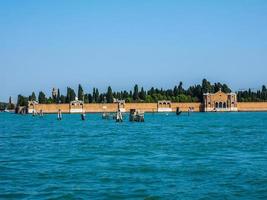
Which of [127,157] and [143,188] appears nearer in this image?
[143,188]

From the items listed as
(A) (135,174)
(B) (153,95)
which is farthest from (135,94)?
(A) (135,174)

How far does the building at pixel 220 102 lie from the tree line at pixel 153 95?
3.17m

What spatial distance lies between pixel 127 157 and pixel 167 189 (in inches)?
218

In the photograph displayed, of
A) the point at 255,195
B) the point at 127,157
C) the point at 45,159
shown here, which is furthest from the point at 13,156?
the point at 255,195

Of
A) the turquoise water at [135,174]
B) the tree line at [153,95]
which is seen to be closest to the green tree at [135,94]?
the tree line at [153,95]

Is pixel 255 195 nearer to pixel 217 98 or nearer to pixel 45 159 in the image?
pixel 45 159

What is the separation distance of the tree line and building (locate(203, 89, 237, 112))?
10.4 ft

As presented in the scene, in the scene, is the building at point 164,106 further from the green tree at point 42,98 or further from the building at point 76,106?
the green tree at point 42,98

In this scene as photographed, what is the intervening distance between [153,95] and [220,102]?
39.4 feet

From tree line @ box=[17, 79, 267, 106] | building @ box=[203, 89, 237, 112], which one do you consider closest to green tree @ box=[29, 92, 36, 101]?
tree line @ box=[17, 79, 267, 106]

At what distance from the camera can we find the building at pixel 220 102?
9712cm

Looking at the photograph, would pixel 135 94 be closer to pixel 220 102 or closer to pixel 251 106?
pixel 220 102

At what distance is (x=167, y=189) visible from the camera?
1019cm

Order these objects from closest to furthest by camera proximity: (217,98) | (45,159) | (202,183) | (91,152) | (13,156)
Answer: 1. (202,183)
2. (45,159)
3. (13,156)
4. (91,152)
5. (217,98)
